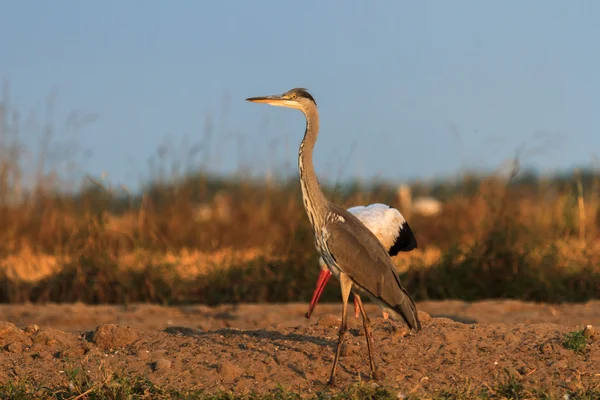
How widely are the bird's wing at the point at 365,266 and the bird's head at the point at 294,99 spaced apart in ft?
2.71

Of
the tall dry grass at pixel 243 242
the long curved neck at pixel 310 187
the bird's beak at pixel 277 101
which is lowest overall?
the tall dry grass at pixel 243 242

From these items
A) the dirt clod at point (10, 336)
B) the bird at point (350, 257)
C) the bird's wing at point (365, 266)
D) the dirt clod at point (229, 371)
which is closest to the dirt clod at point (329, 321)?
the bird at point (350, 257)

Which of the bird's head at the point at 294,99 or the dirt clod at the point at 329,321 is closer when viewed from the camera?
the bird's head at the point at 294,99

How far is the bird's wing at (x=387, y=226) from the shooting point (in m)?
8.40

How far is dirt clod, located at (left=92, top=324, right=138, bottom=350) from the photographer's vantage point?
6406 mm

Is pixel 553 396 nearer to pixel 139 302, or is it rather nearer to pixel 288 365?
pixel 288 365

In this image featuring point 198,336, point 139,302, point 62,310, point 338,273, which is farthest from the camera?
point 139,302

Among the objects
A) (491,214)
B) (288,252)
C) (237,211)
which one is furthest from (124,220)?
(491,214)

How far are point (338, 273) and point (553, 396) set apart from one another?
58.1 inches

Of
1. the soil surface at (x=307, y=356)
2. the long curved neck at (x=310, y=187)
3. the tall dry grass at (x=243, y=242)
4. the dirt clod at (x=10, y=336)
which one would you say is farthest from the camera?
the tall dry grass at (x=243, y=242)

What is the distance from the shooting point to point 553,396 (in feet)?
17.0

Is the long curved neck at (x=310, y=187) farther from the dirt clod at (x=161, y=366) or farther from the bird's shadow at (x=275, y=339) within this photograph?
the dirt clod at (x=161, y=366)

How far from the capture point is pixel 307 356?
601 centimetres

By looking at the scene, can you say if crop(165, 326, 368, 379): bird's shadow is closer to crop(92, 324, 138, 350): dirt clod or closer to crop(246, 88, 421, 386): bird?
crop(246, 88, 421, 386): bird
